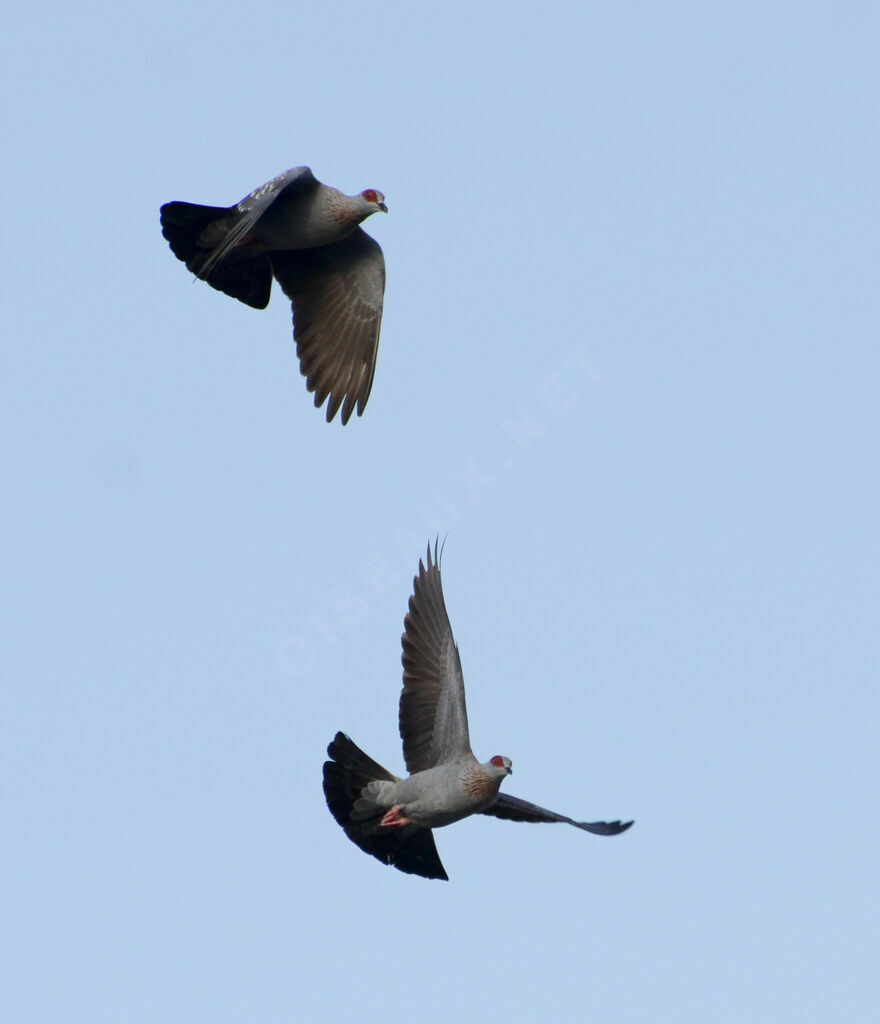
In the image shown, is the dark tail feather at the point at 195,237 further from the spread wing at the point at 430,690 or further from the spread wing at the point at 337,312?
the spread wing at the point at 430,690

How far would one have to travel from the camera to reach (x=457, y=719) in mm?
14344

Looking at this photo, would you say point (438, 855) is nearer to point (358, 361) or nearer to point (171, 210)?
point (358, 361)

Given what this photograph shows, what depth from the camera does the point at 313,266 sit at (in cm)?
1575

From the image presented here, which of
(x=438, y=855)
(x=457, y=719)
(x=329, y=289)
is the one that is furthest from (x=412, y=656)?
(x=329, y=289)

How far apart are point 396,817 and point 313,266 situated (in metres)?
4.53

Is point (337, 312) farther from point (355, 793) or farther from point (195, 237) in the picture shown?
point (355, 793)

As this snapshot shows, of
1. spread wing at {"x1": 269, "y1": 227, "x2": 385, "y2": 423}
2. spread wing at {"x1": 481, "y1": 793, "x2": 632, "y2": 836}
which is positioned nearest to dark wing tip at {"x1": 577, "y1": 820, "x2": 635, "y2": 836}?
spread wing at {"x1": 481, "y1": 793, "x2": 632, "y2": 836}

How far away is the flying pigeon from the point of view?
1430 cm

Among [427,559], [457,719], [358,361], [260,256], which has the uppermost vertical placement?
[260,256]

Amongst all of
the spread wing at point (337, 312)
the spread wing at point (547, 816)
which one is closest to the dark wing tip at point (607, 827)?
the spread wing at point (547, 816)

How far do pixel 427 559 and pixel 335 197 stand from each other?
9.42 feet

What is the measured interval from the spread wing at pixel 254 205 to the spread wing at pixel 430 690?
3067mm

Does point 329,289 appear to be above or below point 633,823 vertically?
above

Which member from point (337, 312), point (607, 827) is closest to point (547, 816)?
point (607, 827)
